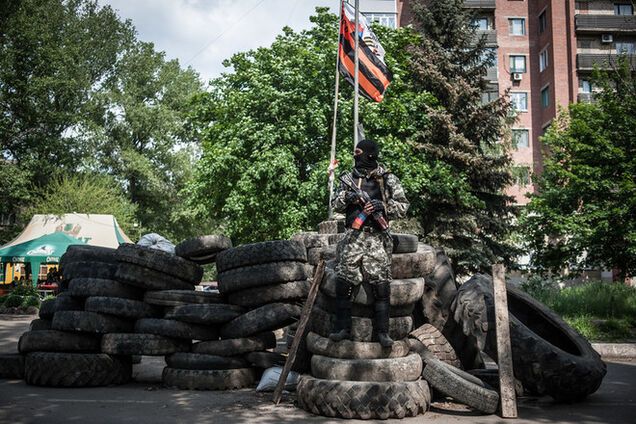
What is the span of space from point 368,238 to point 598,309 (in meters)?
12.2

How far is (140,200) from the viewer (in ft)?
160

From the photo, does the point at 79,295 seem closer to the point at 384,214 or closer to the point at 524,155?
the point at 384,214

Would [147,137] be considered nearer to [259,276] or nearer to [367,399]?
[259,276]

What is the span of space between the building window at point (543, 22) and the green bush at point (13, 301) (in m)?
41.6

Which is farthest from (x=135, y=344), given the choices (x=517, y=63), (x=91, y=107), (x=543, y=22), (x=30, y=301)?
(x=543, y=22)

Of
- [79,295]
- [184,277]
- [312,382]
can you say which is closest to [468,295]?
[312,382]

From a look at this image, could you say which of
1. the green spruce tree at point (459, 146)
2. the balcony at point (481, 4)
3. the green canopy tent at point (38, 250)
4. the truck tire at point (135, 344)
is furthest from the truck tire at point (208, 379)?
the balcony at point (481, 4)

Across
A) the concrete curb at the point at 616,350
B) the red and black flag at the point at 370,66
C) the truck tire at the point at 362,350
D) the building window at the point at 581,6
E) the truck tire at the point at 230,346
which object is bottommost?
the concrete curb at the point at 616,350

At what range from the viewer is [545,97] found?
145 feet

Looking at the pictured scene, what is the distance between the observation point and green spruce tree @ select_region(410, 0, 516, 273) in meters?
23.8

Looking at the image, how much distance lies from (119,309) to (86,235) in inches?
823

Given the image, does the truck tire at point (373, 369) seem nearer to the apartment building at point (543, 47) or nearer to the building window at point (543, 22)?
the apartment building at point (543, 47)

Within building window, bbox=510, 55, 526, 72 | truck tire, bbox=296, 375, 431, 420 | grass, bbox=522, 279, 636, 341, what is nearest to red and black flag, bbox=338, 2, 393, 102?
grass, bbox=522, 279, 636, 341

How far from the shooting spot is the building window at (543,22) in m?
44.3
